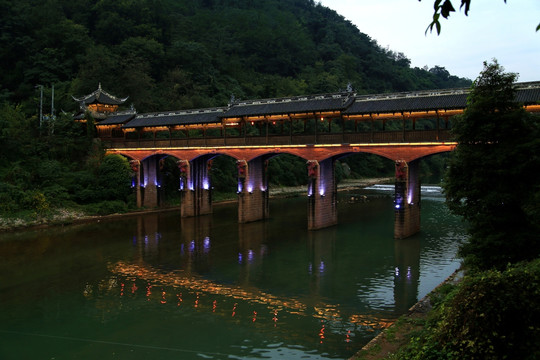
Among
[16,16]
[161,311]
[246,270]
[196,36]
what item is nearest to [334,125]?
[196,36]

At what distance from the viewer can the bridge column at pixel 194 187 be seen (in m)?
46.1

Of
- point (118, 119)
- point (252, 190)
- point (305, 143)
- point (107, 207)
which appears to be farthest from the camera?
point (118, 119)

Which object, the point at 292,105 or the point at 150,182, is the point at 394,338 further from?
the point at 150,182

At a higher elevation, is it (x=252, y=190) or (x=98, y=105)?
(x=98, y=105)

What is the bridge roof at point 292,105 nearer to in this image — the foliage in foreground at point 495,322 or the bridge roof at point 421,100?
the bridge roof at point 421,100

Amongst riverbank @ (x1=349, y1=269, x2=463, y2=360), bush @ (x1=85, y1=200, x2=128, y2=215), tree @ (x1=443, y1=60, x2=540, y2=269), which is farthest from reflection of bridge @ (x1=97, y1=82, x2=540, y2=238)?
riverbank @ (x1=349, y1=269, x2=463, y2=360)

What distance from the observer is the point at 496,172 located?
16891 mm

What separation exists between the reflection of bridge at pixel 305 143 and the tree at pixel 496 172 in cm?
1084

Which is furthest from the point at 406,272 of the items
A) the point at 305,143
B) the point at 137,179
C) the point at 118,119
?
the point at 118,119

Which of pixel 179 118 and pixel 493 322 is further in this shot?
pixel 179 118

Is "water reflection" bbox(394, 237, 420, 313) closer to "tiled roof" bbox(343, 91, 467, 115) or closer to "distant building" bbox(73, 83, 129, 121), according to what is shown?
"tiled roof" bbox(343, 91, 467, 115)

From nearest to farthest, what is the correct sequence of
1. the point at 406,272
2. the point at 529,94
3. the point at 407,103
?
the point at 406,272 < the point at 529,94 < the point at 407,103

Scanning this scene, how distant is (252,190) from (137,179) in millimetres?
15884

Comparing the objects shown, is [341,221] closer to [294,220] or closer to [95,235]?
[294,220]
